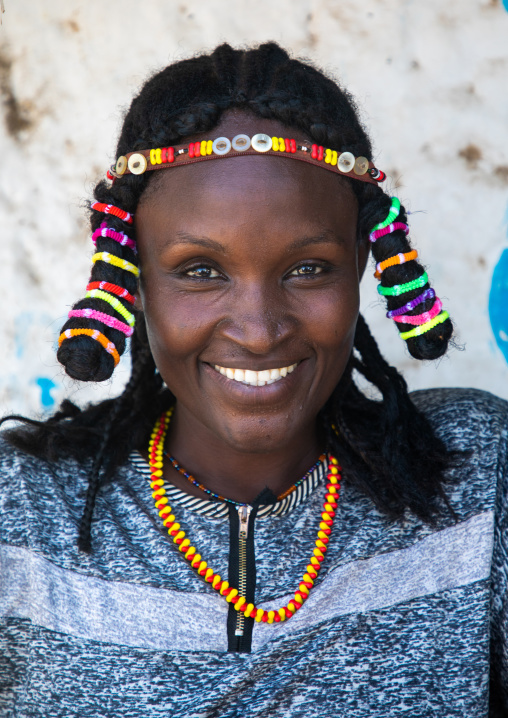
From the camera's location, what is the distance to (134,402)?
236 centimetres

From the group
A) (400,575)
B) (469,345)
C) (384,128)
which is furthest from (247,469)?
(384,128)

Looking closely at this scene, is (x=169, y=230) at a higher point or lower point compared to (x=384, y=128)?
lower

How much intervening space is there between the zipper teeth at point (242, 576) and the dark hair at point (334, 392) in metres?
0.35

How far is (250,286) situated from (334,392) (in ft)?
1.83

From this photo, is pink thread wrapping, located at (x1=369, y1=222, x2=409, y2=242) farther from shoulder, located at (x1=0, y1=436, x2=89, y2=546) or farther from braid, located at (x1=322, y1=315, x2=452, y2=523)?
shoulder, located at (x1=0, y1=436, x2=89, y2=546)

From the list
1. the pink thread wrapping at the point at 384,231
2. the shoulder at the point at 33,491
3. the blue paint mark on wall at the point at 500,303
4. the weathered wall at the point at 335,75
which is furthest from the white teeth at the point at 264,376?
the blue paint mark on wall at the point at 500,303

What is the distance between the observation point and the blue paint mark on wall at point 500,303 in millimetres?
2936

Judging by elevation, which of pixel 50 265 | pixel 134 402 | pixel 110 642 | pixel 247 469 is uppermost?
pixel 50 265

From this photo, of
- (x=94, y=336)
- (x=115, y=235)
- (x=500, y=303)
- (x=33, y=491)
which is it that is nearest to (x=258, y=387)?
(x=94, y=336)

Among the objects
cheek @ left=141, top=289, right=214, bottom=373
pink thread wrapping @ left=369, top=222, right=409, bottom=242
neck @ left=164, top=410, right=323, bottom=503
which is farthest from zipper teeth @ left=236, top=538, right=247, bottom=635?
pink thread wrapping @ left=369, top=222, right=409, bottom=242

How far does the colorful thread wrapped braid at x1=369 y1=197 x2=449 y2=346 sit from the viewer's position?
2.04 m

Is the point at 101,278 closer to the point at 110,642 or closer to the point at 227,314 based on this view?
the point at 227,314

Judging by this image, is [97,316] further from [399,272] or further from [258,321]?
[399,272]

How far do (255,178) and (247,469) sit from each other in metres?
0.77
